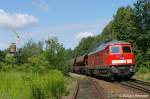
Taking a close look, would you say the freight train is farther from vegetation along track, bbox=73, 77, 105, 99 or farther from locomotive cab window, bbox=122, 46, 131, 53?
vegetation along track, bbox=73, 77, 105, 99

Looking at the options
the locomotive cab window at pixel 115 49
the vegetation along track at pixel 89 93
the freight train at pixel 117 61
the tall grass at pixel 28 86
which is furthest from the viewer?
the locomotive cab window at pixel 115 49

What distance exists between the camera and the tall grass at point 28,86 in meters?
12.4

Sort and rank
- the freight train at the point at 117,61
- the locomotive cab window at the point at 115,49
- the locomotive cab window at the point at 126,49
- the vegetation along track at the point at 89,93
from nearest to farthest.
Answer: the vegetation along track at the point at 89,93 < the freight train at the point at 117,61 < the locomotive cab window at the point at 115,49 < the locomotive cab window at the point at 126,49

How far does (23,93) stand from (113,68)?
25350mm

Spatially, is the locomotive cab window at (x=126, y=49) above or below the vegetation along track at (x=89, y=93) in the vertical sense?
above

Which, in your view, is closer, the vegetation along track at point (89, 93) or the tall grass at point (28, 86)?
the tall grass at point (28, 86)

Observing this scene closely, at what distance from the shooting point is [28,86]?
15336mm

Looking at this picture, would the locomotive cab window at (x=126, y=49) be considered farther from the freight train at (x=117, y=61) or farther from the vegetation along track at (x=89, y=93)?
the vegetation along track at (x=89, y=93)

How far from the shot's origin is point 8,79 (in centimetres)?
1396

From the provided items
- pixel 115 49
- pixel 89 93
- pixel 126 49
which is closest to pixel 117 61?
pixel 115 49

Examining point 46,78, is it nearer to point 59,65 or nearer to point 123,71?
point 123,71

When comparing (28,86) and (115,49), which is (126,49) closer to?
(115,49)

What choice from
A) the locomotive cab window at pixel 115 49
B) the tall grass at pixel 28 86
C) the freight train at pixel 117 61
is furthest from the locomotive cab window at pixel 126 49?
the tall grass at pixel 28 86

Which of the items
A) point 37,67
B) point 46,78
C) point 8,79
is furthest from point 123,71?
point 8,79
